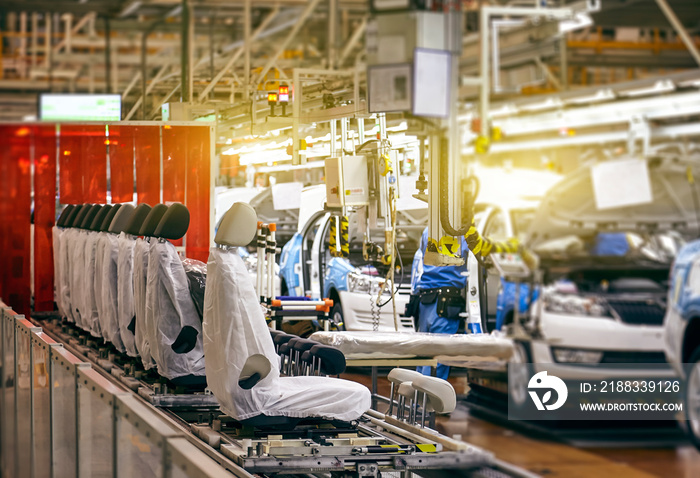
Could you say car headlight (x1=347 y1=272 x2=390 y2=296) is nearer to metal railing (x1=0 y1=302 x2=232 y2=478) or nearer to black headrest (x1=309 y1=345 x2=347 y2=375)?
black headrest (x1=309 y1=345 x2=347 y2=375)

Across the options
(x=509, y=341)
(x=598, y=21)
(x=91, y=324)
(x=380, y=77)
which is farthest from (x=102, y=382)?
(x=598, y=21)

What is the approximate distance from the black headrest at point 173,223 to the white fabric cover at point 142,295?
288 mm

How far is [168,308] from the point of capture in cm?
466

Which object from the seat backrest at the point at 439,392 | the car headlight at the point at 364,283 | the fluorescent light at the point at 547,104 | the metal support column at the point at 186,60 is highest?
the metal support column at the point at 186,60

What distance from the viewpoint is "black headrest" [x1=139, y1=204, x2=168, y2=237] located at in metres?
4.77

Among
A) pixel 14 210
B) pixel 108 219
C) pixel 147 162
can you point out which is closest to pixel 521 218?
pixel 147 162

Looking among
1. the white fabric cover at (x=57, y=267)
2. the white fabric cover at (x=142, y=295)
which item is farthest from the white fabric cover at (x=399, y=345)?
the white fabric cover at (x=57, y=267)

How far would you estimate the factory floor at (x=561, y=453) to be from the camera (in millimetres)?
6602

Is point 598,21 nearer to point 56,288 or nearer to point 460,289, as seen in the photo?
point 460,289

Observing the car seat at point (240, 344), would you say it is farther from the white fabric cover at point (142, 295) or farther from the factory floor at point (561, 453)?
the factory floor at point (561, 453)

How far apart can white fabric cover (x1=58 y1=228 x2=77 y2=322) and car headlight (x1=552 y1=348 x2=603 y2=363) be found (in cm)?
393

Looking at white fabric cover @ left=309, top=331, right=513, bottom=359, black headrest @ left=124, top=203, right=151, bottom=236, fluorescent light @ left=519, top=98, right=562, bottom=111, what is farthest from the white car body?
black headrest @ left=124, top=203, right=151, bottom=236

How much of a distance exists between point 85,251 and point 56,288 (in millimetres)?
1463

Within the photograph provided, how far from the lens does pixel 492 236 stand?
748cm
